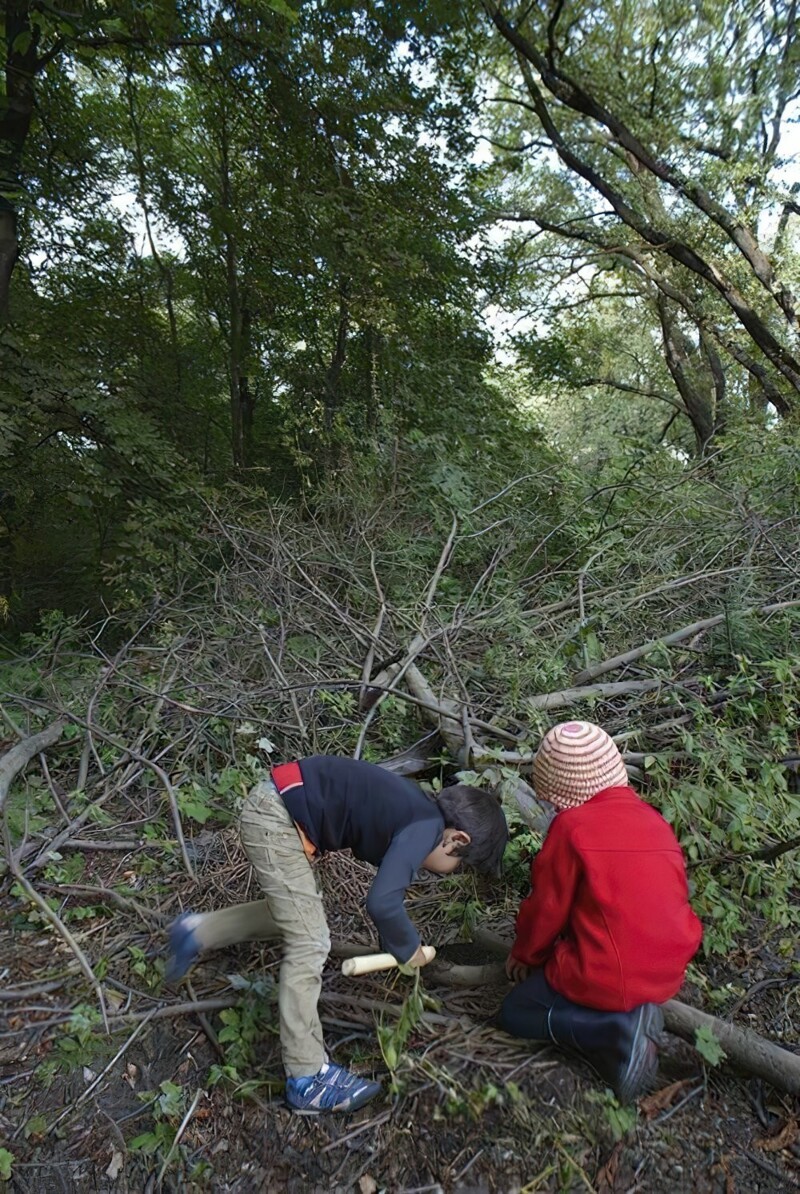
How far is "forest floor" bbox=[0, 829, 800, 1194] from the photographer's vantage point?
185cm

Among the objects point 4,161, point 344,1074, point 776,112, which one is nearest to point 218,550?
point 4,161

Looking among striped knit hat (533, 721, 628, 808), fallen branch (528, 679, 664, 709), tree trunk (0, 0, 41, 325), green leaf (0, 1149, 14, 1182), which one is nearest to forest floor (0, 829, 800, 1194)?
green leaf (0, 1149, 14, 1182)

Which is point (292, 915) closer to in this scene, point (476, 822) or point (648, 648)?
point (476, 822)

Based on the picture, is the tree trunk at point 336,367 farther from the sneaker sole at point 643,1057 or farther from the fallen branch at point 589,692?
the sneaker sole at point 643,1057

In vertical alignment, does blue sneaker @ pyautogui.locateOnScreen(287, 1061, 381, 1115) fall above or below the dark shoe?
below

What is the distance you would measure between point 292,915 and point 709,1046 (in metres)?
1.29

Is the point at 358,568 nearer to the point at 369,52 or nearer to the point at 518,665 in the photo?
the point at 518,665

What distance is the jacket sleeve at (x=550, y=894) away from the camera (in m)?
1.95

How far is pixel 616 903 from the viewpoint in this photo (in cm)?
189

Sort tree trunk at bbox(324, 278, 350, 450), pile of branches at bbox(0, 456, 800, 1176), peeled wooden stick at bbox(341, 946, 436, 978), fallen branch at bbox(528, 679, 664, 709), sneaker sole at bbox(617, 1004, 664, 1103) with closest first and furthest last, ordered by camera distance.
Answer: sneaker sole at bbox(617, 1004, 664, 1103) < peeled wooden stick at bbox(341, 946, 436, 978) < pile of branches at bbox(0, 456, 800, 1176) < fallen branch at bbox(528, 679, 664, 709) < tree trunk at bbox(324, 278, 350, 450)

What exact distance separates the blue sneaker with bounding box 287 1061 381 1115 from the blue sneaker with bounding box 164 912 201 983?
492 mm

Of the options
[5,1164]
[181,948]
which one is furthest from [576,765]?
[5,1164]

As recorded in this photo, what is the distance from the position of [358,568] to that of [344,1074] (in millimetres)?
3553

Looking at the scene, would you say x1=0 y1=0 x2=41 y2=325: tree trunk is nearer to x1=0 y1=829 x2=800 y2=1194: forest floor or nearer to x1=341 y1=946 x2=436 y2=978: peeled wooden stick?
x1=0 y1=829 x2=800 y2=1194: forest floor
